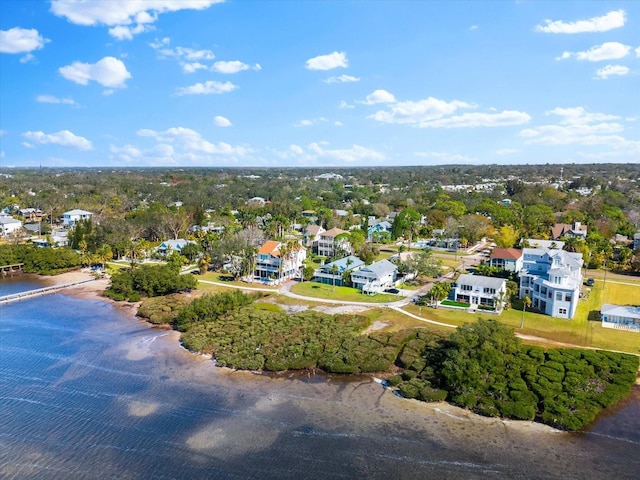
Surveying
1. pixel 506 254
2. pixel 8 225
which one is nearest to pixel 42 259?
pixel 8 225

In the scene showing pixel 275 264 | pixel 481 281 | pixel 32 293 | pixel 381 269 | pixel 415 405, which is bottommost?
pixel 32 293

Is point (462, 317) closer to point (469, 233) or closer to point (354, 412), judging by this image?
point (354, 412)

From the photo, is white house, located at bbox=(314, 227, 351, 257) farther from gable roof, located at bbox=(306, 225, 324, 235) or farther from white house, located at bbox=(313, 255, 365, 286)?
white house, located at bbox=(313, 255, 365, 286)

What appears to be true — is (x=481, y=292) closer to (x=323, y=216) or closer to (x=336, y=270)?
(x=336, y=270)

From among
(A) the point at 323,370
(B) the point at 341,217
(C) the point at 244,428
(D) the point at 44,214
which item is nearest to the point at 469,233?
(B) the point at 341,217

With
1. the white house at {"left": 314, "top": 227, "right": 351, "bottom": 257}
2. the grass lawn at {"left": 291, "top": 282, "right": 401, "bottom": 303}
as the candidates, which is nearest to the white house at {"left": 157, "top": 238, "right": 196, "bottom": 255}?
the white house at {"left": 314, "top": 227, "right": 351, "bottom": 257}

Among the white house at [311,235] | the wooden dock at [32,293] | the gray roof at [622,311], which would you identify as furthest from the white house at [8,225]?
the gray roof at [622,311]
